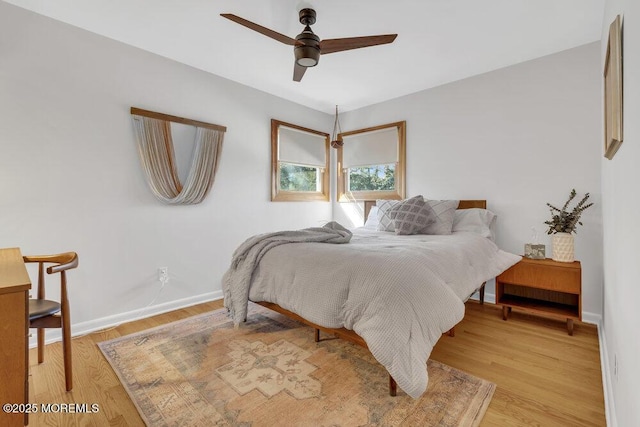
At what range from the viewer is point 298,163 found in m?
4.49

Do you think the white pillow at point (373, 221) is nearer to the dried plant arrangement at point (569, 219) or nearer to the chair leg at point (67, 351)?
the dried plant arrangement at point (569, 219)

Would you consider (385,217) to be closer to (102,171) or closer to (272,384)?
(272,384)

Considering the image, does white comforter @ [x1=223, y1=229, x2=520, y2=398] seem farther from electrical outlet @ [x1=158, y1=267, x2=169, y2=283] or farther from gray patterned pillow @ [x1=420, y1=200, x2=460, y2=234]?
electrical outlet @ [x1=158, y1=267, x2=169, y2=283]

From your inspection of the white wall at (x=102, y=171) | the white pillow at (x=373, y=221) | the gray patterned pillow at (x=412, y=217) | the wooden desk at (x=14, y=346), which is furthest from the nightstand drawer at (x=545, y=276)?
the wooden desk at (x=14, y=346)

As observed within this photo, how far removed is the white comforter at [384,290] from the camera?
1.52 m

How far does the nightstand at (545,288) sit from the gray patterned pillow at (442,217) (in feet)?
2.19

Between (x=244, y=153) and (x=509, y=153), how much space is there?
9.86 feet

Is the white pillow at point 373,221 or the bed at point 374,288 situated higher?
the white pillow at point 373,221

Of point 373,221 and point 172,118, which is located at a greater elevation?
point 172,118

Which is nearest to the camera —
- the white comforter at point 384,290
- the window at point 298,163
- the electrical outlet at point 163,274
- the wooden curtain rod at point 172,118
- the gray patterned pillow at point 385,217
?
the white comforter at point 384,290

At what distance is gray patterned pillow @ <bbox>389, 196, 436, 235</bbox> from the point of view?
124 inches

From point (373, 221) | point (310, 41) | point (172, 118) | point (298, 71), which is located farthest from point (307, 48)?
point (373, 221)

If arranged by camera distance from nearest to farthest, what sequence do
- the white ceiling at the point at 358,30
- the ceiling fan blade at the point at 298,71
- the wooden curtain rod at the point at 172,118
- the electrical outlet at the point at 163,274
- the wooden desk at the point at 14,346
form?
1. the wooden desk at the point at 14,346
2. the white ceiling at the point at 358,30
3. the ceiling fan blade at the point at 298,71
4. the wooden curtain rod at the point at 172,118
5. the electrical outlet at the point at 163,274

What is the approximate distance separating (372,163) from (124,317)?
3.53 metres
